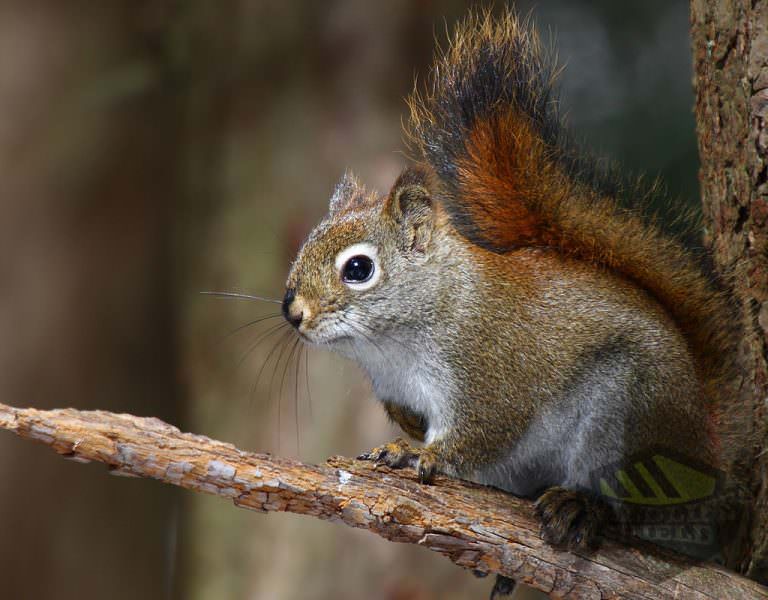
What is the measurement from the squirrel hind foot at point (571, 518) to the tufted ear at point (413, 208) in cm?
45

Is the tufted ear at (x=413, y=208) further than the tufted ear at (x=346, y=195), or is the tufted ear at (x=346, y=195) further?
the tufted ear at (x=346, y=195)

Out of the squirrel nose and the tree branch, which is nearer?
the tree branch

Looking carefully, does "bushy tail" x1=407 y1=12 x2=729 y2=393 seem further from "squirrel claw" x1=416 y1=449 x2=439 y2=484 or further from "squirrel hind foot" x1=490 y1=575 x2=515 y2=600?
"squirrel hind foot" x1=490 y1=575 x2=515 y2=600

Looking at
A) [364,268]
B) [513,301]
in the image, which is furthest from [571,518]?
[364,268]

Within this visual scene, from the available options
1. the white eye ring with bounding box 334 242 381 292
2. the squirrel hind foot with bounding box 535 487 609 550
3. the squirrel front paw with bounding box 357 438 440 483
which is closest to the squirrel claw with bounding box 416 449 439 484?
the squirrel front paw with bounding box 357 438 440 483

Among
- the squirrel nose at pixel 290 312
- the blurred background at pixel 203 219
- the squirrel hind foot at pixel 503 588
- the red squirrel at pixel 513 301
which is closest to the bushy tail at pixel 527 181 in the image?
the red squirrel at pixel 513 301

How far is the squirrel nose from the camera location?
1.35 meters

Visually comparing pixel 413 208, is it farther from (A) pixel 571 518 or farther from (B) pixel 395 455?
(A) pixel 571 518

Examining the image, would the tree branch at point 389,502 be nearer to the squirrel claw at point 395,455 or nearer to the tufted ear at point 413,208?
the squirrel claw at point 395,455

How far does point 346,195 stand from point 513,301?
36 centimetres

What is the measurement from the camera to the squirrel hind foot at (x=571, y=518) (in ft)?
4.05

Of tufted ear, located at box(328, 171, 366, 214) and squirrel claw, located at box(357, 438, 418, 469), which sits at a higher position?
tufted ear, located at box(328, 171, 366, 214)

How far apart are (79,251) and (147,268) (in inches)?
8.3

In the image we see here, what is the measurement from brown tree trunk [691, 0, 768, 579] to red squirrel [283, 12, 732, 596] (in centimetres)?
8
